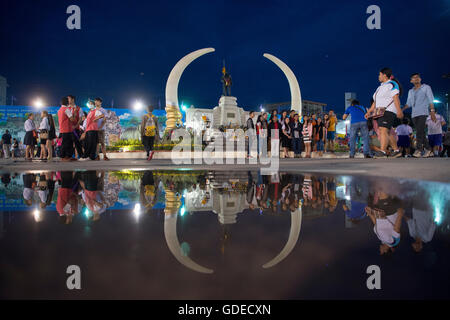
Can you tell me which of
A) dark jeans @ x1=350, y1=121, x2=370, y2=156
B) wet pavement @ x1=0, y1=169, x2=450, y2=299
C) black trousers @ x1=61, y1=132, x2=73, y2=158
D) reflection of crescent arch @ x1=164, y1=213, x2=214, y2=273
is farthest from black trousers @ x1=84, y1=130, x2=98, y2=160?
reflection of crescent arch @ x1=164, y1=213, x2=214, y2=273

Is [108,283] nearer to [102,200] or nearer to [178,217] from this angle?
[178,217]

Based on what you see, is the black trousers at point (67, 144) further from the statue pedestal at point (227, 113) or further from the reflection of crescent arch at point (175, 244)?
the statue pedestal at point (227, 113)

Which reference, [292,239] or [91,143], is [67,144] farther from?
[292,239]

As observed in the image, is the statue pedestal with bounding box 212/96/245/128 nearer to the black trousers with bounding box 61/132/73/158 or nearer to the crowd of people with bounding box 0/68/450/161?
the crowd of people with bounding box 0/68/450/161

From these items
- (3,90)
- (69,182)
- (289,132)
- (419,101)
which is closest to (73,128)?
(69,182)

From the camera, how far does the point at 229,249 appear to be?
41.0 inches

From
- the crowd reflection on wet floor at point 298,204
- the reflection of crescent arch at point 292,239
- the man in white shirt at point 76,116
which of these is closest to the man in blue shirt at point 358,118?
the crowd reflection on wet floor at point 298,204

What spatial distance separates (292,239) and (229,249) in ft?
0.92

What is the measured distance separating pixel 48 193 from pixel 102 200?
74 centimetres

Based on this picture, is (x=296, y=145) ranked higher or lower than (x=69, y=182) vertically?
higher

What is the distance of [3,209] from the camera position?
1.91 m

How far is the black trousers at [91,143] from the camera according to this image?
8.22 metres

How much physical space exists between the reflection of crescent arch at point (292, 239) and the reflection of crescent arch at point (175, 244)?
0.66 ft
